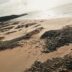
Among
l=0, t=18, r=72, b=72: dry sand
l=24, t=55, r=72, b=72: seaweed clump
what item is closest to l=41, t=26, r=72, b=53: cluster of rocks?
l=0, t=18, r=72, b=72: dry sand

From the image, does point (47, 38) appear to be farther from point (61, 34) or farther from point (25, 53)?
point (25, 53)

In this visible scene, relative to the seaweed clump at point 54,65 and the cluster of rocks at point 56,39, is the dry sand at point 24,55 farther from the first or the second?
the seaweed clump at point 54,65

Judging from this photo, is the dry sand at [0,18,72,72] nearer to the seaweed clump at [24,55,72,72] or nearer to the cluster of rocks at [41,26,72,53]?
the cluster of rocks at [41,26,72,53]

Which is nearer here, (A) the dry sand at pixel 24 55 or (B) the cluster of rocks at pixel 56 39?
(A) the dry sand at pixel 24 55

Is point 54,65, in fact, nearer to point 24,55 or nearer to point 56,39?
point 24,55

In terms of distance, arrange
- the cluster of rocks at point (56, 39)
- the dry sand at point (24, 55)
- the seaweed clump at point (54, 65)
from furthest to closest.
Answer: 1. the cluster of rocks at point (56, 39)
2. the dry sand at point (24, 55)
3. the seaweed clump at point (54, 65)

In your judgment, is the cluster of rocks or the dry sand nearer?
the dry sand

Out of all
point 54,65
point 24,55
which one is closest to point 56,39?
point 24,55

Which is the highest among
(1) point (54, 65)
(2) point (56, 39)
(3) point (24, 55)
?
(2) point (56, 39)

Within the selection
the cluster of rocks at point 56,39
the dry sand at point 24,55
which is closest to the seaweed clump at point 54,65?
the dry sand at point 24,55

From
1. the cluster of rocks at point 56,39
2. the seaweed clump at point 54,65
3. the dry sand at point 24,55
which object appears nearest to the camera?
the seaweed clump at point 54,65

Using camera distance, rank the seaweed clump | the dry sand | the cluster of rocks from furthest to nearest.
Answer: the cluster of rocks, the dry sand, the seaweed clump
